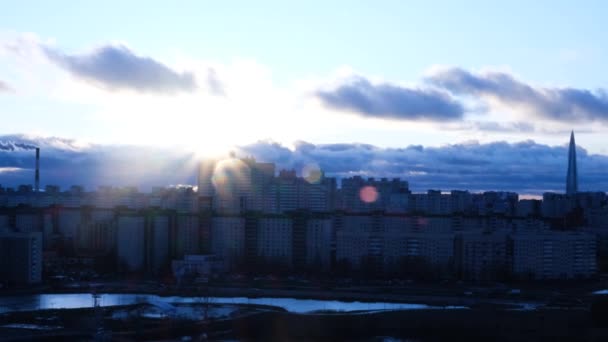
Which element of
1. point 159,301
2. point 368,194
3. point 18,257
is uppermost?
point 368,194

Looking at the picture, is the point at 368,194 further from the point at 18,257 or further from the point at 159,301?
the point at 159,301

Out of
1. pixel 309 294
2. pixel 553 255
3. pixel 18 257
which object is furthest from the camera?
pixel 553 255

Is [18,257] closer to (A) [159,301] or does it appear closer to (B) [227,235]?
(A) [159,301]

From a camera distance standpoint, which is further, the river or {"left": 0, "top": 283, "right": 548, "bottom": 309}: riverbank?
{"left": 0, "top": 283, "right": 548, "bottom": 309}: riverbank

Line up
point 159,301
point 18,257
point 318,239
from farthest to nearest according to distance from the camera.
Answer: point 318,239
point 18,257
point 159,301

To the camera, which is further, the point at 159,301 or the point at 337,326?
the point at 159,301

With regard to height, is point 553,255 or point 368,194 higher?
point 368,194

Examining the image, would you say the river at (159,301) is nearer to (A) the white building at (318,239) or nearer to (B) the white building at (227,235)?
(A) the white building at (318,239)

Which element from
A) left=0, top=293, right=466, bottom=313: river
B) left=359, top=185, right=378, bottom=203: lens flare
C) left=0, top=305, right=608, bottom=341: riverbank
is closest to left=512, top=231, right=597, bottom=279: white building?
left=0, top=293, right=466, bottom=313: river

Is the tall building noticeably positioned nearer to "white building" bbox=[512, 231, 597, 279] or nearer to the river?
the river

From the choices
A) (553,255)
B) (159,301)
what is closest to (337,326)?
(159,301)

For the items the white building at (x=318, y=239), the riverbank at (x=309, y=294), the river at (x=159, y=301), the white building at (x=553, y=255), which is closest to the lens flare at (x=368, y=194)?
the white building at (x=318, y=239)

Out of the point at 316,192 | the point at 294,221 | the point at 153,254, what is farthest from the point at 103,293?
the point at 316,192
